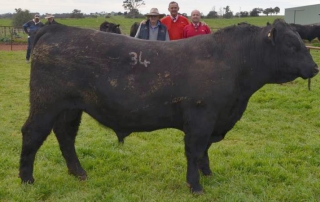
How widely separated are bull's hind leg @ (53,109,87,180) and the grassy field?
0.12 metres

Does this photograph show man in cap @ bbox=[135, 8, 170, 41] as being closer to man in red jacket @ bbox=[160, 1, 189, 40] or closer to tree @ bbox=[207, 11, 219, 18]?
man in red jacket @ bbox=[160, 1, 189, 40]

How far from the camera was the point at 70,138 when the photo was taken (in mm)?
4977

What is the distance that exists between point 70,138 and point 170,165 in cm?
151

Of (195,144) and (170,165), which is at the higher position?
(195,144)

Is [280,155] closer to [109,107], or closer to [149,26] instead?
[109,107]

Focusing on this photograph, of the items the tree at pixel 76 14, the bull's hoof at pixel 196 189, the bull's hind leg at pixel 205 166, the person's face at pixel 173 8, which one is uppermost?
the tree at pixel 76 14

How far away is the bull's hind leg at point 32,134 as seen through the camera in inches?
175

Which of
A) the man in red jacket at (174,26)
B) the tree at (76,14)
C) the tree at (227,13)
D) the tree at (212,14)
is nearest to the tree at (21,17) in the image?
the tree at (76,14)

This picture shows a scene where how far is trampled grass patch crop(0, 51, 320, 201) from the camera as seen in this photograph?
14.8ft

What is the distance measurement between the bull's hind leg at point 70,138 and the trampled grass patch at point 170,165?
0.48 ft

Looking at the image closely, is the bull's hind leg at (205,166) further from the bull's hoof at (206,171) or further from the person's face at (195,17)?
the person's face at (195,17)

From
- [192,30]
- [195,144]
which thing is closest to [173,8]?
[192,30]

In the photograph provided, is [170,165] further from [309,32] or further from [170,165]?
[309,32]

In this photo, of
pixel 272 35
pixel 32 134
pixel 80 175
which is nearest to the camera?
pixel 272 35
